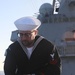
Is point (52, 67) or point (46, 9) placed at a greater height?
point (52, 67)

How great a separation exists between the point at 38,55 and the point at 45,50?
0.09 m

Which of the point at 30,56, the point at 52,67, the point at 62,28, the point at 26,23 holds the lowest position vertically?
the point at 62,28

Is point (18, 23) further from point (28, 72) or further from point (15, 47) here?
point (28, 72)

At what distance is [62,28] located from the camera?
68.4ft

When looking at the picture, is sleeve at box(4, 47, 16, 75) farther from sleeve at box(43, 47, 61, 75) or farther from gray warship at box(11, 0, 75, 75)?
gray warship at box(11, 0, 75, 75)

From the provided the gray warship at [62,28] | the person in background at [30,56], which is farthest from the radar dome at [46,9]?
the person in background at [30,56]

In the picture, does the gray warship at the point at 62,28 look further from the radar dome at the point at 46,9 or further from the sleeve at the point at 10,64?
the sleeve at the point at 10,64


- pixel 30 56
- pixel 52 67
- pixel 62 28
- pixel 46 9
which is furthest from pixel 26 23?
pixel 46 9

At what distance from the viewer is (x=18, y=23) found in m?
3.36

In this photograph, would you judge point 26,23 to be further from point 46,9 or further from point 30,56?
point 46,9

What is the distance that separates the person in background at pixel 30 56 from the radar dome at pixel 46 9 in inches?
738

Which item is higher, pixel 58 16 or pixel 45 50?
pixel 45 50

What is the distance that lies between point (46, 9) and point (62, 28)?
2441mm

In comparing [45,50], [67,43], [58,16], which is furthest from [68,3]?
[45,50]
